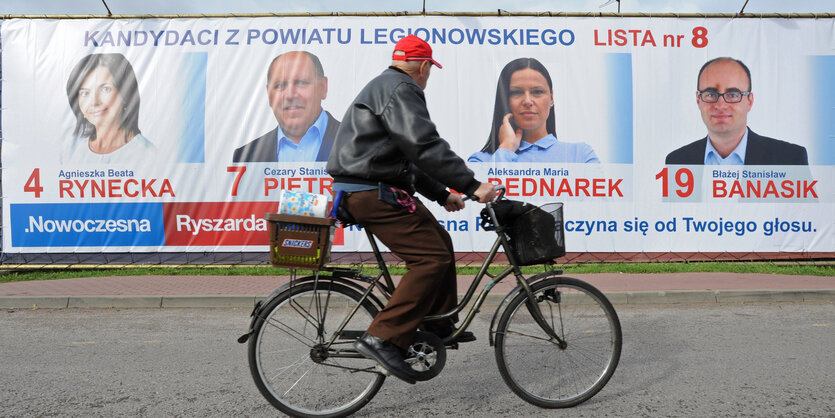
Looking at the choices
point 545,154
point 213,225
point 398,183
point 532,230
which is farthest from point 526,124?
point 398,183

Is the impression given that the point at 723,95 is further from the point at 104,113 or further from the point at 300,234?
the point at 104,113

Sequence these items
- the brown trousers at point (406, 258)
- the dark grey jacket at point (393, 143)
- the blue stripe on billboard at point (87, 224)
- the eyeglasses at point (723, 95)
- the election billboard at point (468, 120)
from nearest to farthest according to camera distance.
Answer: the dark grey jacket at point (393, 143)
the brown trousers at point (406, 258)
the blue stripe on billboard at point (87, 224)
the election billboard at point (468, 120)
the eyeglasses at point (723, 95)

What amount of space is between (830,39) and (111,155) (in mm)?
11161

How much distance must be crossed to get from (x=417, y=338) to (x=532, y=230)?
→ 0.80 m

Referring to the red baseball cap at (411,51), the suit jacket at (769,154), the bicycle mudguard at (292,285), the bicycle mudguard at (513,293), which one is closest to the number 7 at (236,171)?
the suit jacket at (769,154)

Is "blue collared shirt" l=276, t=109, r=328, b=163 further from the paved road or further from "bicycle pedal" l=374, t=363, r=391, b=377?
"bicycle pedal" l=374, t=363, r=391, b=377

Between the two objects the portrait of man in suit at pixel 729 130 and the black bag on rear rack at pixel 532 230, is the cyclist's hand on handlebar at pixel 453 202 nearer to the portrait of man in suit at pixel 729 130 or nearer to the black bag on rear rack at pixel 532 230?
the black bag on rear rack at pixel 532 230

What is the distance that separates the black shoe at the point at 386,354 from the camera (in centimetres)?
303

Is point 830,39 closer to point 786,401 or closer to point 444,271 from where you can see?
point 786,401

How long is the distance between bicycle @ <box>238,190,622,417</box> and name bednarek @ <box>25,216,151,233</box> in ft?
23.2

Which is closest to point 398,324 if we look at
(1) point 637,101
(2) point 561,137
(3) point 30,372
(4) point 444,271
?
(4) point 444,271

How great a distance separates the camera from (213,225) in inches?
374

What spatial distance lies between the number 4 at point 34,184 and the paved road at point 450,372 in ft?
12.3

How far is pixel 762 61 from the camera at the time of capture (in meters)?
9.64
